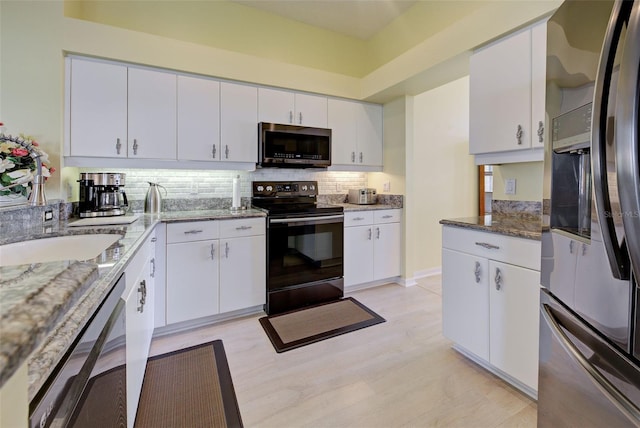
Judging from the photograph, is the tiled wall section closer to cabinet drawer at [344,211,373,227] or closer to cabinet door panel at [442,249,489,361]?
cabinet drawer at [344,211,373,227]

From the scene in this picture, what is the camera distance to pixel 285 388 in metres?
1.82

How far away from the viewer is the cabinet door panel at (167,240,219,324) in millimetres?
2436

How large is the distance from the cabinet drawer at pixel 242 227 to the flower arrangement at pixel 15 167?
1.24 meters

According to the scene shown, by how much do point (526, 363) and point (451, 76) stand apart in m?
2.45

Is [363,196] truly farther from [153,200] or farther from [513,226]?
[153,200]

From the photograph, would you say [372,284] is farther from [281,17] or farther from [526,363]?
[281,17]

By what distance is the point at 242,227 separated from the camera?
269cm

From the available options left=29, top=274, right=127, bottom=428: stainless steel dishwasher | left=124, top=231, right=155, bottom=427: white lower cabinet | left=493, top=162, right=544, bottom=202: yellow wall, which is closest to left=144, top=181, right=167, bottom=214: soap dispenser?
left=124, top=231, right=155, bottom=427: white lower cabinet

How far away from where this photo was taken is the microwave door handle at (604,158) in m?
0.77

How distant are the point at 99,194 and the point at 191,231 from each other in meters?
0.76

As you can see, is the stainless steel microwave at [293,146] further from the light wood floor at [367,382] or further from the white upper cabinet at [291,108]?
the light wood floor at [367,382]

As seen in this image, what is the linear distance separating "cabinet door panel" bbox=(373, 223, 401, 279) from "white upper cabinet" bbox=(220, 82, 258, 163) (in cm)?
162

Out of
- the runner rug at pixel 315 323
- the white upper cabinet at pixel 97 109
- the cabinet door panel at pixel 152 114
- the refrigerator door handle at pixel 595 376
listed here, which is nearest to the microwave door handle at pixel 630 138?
the refrigerator door handle at pixel 595 376

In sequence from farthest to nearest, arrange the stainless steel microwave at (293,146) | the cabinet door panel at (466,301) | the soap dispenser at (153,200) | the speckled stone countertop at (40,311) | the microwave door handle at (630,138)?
the stainless steel microwave at (293,146), the soap dispenser at (153,200), the cabinet door panel at (466,301), the microwave door handle at (630,138), the speckled stone countertop at (40,311)
